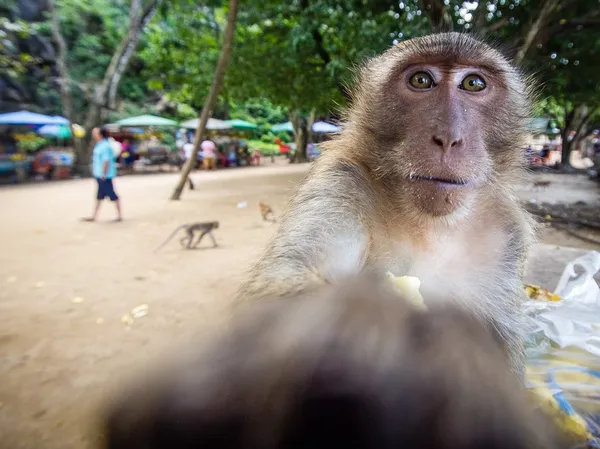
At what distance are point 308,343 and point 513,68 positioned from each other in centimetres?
263

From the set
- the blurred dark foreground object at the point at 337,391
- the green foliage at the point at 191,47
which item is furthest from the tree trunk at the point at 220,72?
the blurred dark foreground object at the point at 337,391

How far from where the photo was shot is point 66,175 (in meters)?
22.1

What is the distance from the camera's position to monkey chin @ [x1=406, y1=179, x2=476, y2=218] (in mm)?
2152

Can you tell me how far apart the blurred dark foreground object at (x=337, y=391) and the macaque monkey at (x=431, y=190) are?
0.66 meters

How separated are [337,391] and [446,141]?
147 cm

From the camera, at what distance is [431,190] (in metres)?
2.16

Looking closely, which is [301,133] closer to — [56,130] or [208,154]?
[208,154]

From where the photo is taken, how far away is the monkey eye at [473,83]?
2.44 metres

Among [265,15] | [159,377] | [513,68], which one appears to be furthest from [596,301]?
[265,15]

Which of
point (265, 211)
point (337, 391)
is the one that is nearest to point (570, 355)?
point (337, 391)

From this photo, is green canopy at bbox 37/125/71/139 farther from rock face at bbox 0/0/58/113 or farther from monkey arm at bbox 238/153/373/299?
monkey arm at bbox 238/153/373/299

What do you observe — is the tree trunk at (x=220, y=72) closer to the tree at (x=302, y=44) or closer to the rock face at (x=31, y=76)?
the tree at (x=302, y=44)

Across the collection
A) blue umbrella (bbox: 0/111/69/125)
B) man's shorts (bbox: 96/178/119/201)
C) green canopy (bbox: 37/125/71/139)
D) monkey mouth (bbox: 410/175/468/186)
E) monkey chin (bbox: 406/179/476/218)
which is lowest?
man's shorts (bbox: 96/178/119/201)

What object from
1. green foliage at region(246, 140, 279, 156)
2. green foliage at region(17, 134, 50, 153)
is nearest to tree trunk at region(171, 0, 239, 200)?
green foliage at region(17, 134, 50, 153)
